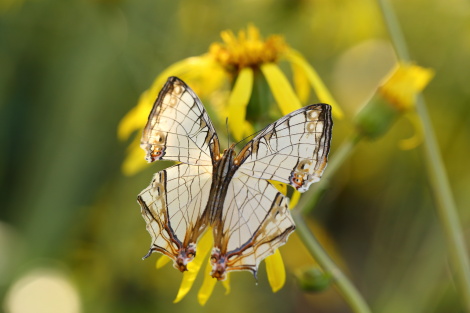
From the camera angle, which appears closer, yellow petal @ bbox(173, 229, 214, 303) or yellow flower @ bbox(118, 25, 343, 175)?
yellow petal @ bbox(173, 229, 214, 303)

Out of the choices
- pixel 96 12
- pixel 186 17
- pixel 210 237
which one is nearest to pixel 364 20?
pixel 186 17

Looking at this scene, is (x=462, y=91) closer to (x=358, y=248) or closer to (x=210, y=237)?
(x=358, y=248)

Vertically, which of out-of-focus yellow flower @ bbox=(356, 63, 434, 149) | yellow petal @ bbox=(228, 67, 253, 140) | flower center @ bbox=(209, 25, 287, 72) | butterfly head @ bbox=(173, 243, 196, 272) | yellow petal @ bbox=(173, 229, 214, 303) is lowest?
butterfly head @ bbox=(173, 243, 196, 272)

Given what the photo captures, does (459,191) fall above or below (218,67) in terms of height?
below

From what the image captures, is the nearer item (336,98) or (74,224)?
(74,224)

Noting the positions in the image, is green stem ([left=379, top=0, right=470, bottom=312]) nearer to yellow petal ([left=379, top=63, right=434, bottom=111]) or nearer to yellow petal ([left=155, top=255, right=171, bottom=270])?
yellow petal ([left=379, top=63, right=434, bottom=111])

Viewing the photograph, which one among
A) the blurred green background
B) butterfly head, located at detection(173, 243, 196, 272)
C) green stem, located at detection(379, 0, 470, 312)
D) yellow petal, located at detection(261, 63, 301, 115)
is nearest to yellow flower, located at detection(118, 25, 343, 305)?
yellow petal, located at detection(261, 63, 301, 115)
